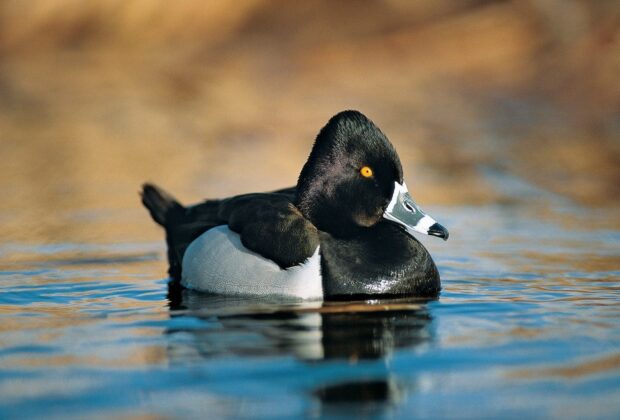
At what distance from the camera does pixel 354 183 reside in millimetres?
7578

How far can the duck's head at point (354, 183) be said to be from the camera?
24.6 feet

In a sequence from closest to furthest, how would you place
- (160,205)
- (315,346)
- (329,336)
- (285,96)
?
1. (315,346)
2. (329,336)
3. (160,205)
4. (285,96)

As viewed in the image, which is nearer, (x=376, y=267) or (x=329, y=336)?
(x=329, y=336)

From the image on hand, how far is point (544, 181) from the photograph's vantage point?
12.3m

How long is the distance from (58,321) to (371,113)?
8751mm

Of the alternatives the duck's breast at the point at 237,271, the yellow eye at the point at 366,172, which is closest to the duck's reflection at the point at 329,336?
the duck's breast at the point at 237,271

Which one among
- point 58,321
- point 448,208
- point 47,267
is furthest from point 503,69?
point 58,321

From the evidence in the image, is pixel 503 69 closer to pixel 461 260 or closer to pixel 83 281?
pixel 461 260

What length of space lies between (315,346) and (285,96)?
10465 millimetres

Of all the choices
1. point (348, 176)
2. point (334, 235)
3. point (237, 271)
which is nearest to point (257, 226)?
→ point (237, 271)

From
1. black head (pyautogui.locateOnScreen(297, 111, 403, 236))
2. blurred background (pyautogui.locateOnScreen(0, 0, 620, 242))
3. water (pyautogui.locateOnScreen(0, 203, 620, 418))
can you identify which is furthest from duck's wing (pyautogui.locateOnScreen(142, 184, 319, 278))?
blurred background (pyautogui.locateOnScreen(0, 0, 620, 242))

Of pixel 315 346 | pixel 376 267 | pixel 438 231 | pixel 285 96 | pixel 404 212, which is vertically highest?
pixel 285 96

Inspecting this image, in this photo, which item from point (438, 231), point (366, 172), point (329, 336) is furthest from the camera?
point (366, 172)

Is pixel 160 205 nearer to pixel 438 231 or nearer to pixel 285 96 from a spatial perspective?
pixel 438 231
